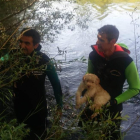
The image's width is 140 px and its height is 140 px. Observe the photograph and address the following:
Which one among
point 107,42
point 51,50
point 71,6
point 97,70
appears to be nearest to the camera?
point 107,42

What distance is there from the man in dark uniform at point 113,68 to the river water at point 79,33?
2792 mm

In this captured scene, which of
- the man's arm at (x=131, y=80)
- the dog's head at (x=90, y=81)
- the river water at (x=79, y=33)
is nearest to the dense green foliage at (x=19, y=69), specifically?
the river water at (x=79, y=33)

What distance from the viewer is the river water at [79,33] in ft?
25.1

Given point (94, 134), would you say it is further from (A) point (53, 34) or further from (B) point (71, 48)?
(A) point (53, 34)

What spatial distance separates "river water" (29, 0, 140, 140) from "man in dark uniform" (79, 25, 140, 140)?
2.79 meters

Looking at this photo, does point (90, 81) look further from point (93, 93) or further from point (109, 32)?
point (109, 32)

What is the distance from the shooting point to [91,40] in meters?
11.2

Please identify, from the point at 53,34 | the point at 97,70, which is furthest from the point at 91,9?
the point at 97,70

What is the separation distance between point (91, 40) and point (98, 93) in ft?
29.0

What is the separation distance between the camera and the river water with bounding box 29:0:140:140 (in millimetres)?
7638

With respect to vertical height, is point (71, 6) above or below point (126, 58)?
above

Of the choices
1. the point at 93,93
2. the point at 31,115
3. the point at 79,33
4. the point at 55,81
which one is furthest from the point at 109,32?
the point at 79,33

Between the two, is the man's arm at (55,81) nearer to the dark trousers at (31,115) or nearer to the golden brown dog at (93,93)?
the dark trousers at (31,115)

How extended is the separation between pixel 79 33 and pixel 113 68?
Result: 911 centimetres
